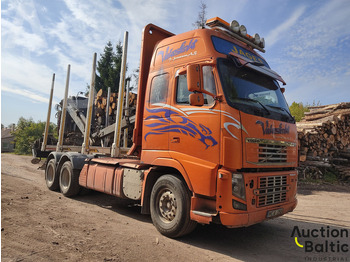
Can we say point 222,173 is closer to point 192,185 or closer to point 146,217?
point 192,185

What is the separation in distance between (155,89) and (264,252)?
11.0 feet

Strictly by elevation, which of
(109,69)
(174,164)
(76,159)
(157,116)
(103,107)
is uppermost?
(109,69)

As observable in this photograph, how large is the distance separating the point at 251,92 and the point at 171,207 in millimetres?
2355

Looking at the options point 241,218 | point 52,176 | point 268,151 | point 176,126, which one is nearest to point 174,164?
point 176,126

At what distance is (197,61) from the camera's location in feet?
14.2

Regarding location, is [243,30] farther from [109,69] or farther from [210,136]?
[109,69]

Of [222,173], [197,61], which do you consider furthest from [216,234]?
[197,61]

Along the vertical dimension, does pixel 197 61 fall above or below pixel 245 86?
above

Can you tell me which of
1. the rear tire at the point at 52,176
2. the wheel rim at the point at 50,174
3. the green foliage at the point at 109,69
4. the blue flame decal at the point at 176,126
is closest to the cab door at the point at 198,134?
the blue flame decal at the point at 176,126

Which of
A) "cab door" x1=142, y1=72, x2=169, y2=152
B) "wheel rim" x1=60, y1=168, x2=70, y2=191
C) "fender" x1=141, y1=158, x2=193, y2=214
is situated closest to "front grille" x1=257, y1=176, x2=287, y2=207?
"fender" x1=141, y1=158, x2=193, y2=214

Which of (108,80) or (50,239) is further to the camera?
(108,80)

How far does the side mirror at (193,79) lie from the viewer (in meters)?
3.82

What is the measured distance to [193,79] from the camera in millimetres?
3824

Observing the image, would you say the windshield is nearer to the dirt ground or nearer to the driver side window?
the driver side window
